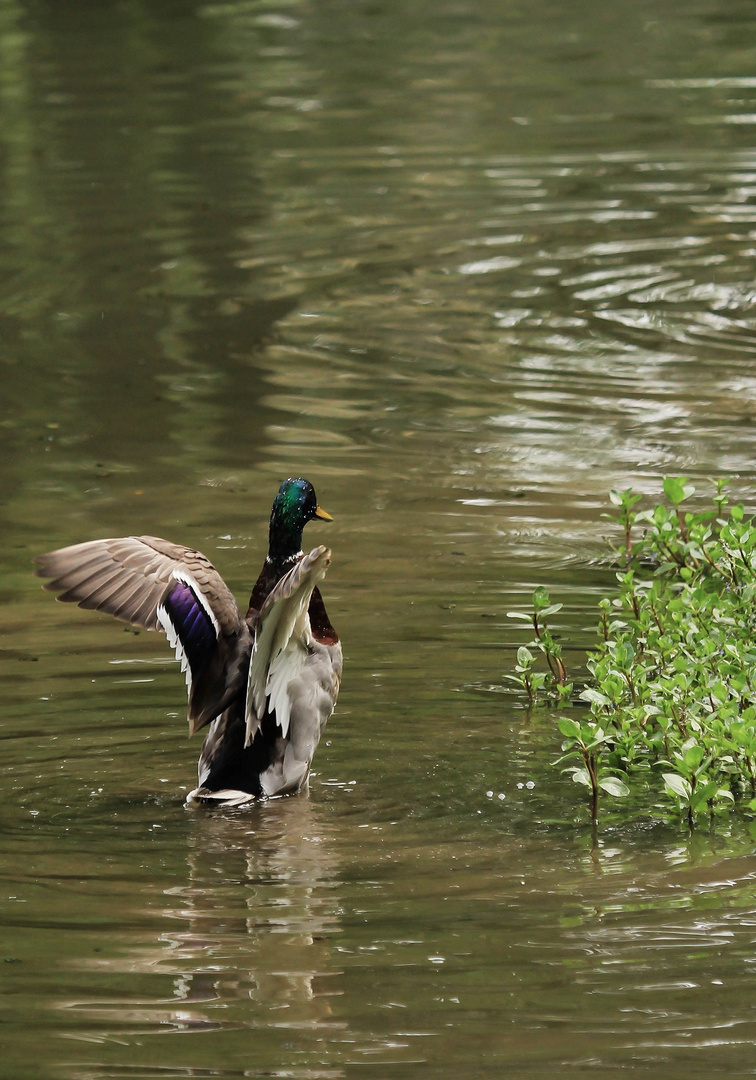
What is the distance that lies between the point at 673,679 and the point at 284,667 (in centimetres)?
132

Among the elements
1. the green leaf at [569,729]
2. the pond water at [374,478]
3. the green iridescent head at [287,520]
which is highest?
the green iridescent head at [287,520]

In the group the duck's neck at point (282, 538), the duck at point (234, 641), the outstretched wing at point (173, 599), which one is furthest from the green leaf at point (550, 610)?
the outstretched wing at point (173, 599)

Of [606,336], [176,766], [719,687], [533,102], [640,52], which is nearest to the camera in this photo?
[719,687]

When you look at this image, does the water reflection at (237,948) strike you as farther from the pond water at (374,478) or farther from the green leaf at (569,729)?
the green leaf at (569,729)

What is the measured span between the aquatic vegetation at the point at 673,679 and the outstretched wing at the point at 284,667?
0.90 metres

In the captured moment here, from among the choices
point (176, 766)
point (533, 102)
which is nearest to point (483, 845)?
point (176, 766)

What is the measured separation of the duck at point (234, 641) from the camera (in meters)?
6.46

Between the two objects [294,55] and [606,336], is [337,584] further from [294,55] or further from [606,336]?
[294,55]

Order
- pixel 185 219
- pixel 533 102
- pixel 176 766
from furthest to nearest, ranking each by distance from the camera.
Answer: pixel 533 102 < pixel 185 219 < pixel 176 766

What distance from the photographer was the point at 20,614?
8.82 metres

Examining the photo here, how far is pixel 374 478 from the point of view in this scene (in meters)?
10.8

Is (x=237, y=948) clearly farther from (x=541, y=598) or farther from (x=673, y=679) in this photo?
(x=541, y=598)

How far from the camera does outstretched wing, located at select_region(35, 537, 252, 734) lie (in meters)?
6.43

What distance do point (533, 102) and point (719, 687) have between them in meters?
16.5
